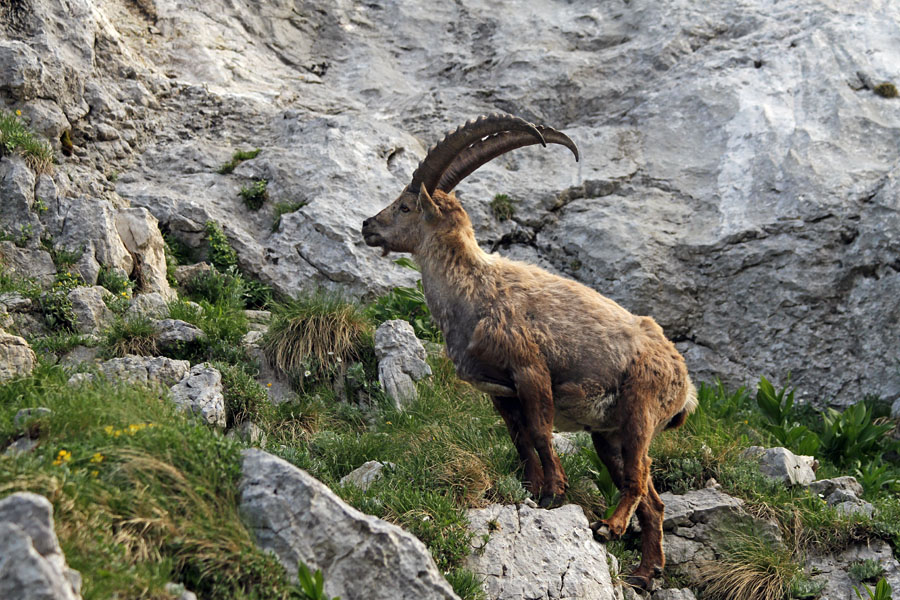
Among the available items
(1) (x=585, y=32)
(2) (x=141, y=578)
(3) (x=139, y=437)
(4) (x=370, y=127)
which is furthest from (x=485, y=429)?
(1) (x=585, y=32)

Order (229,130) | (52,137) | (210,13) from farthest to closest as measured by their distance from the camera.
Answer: (210,13), (229,130), (52,137)

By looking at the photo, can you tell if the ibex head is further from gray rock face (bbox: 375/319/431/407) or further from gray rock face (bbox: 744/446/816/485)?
gray rock face (bbox: 744/446/816/485)

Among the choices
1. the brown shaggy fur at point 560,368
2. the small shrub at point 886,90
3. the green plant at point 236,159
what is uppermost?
the small shrub at point 886,90

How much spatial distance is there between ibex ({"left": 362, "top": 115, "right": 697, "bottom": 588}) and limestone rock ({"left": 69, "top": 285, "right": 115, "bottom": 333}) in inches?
134

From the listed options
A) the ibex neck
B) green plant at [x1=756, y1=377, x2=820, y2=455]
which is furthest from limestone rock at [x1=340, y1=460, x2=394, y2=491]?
green plant at [x1=756, y1=377, x2=820, y2=455]

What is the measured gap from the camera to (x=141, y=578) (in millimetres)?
4129

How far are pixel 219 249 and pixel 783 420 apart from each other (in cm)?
673

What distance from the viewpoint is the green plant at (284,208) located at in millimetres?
10922

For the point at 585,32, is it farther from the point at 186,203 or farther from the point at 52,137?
the point at 52,137

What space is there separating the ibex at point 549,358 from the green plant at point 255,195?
428 centimetres

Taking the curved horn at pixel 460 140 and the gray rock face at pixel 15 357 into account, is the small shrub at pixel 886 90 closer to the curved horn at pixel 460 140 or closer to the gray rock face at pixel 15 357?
the curved horn at pixel 460 140

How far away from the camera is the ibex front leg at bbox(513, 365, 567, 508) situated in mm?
6406

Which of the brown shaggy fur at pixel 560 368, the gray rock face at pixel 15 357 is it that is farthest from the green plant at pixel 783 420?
the gray rock face at pixel 15 357

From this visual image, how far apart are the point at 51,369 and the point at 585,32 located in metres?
9.95
